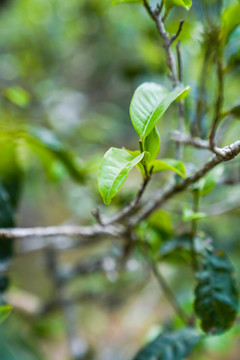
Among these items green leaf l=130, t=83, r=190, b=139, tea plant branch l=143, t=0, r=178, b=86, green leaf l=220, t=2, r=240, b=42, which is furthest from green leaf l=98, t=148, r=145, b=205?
green leaf l=220, t=2, r=240, b=42

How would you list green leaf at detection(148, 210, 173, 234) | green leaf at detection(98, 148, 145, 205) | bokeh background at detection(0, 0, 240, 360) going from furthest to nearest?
bokeh background at detection(0, 0, 240, 360) < green leaf at detection(148, 210, 173, 234) < green leaf at detection(98, 148, 145, 205)

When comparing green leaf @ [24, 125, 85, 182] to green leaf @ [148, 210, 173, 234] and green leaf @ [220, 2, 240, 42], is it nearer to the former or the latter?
green leaf @ [148, 210, 173, 234]

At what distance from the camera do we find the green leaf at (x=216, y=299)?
46 centimetres

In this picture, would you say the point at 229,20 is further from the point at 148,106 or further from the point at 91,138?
the point at 91,138

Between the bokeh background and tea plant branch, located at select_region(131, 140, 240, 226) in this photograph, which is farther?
the bokeh background

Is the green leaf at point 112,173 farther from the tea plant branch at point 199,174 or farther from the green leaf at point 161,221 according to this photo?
the green leaf at point 161,221

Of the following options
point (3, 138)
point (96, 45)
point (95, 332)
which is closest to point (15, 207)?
point (3, 138)

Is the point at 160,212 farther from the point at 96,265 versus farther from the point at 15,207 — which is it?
the point at 96,265

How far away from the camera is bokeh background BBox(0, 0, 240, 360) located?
79 centimetres

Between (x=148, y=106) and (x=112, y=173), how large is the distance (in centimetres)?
10

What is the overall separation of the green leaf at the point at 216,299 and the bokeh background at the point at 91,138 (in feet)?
0.44

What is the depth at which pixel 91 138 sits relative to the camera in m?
1.14

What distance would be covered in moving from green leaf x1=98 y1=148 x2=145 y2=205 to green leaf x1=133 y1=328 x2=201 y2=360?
36 cm

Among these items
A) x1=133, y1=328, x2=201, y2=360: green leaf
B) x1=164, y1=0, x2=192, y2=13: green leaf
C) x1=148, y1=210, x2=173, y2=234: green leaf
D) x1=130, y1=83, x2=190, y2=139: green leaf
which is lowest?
x1=133, y1=328, x2=201, y2=360: green leaf
